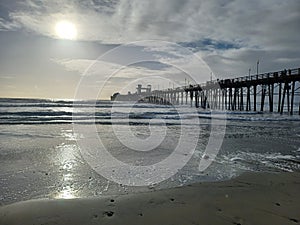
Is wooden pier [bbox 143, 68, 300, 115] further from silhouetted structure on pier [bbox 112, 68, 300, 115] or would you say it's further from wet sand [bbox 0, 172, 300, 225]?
wet sand [bbox 0, 172, 300, 225]

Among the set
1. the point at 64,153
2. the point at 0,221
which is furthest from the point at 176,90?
the point at 0,221

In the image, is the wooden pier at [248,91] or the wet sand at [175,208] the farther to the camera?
the wooden pier at [248,91]

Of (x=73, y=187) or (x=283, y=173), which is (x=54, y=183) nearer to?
(x=73, y=187)

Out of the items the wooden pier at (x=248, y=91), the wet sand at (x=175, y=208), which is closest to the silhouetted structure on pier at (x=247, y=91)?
the wooden pier at (x=248, y=91)

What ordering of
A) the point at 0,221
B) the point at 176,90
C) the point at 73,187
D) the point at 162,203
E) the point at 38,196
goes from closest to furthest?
the point at 0,221
the point at 162,203
the point at 38,196
the point at 73,187
the point at 176,90

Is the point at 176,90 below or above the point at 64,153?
above

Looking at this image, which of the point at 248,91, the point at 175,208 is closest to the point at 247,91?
the point at 248,91

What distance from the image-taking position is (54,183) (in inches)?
199

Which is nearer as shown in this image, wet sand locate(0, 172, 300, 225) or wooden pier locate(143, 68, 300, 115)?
wet sand locate(0, 172, 300, 225)

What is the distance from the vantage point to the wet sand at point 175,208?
349 cm

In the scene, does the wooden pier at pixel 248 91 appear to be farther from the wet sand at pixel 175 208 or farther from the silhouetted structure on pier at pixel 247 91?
the wet sand at pixel 175 208

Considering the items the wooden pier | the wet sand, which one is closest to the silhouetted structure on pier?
the wooden pier

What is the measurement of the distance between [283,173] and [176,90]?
61.2 metres

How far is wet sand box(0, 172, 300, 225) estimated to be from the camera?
349 cm
